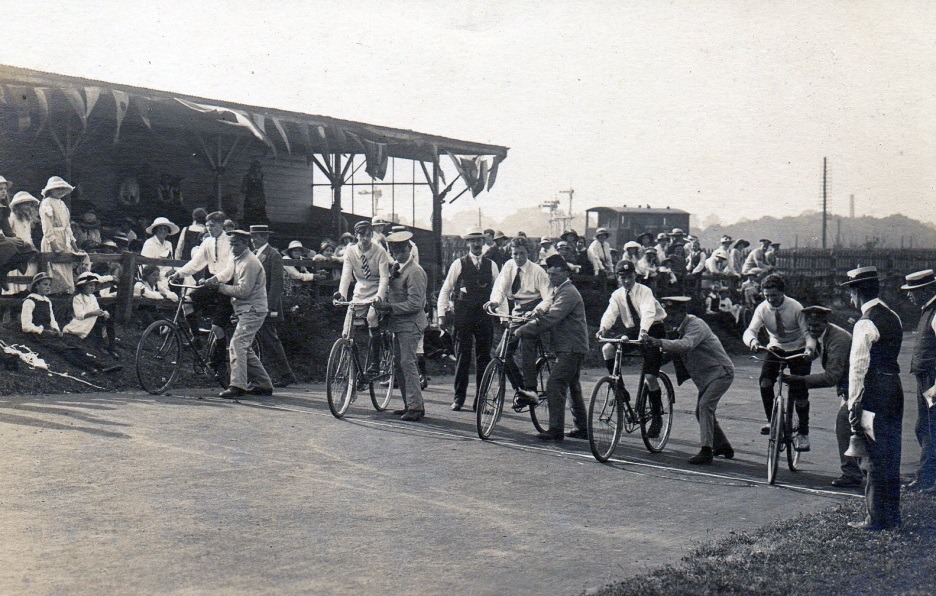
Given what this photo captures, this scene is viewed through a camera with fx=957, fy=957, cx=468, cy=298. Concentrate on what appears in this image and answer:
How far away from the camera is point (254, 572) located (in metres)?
4.88

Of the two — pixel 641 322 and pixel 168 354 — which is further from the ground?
pixel 641 322

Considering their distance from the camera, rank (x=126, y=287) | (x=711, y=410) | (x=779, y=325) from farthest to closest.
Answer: (x=126, y=287), (x=779, y=325), (x=711, y=410)

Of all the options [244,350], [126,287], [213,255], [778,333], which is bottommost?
[244,350]

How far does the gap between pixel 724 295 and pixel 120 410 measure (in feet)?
58.6

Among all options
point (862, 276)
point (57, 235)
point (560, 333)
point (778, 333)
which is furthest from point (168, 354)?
point (862, 276)

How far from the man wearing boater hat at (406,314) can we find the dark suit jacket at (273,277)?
2097 millimetres

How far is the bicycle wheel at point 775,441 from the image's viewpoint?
7652 mm

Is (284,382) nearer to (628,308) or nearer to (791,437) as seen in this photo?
(628,308)

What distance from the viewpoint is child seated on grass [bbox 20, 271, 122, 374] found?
11602 mm

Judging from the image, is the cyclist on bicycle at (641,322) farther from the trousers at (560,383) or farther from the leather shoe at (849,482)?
the leather shoe at (849,482)

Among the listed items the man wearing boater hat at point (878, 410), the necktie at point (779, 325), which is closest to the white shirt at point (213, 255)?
the necktie at point (779, 325)

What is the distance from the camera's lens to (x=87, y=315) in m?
12.0

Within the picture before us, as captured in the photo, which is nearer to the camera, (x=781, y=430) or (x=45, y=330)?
(x=781, y=430)

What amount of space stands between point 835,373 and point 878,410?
2.00m
